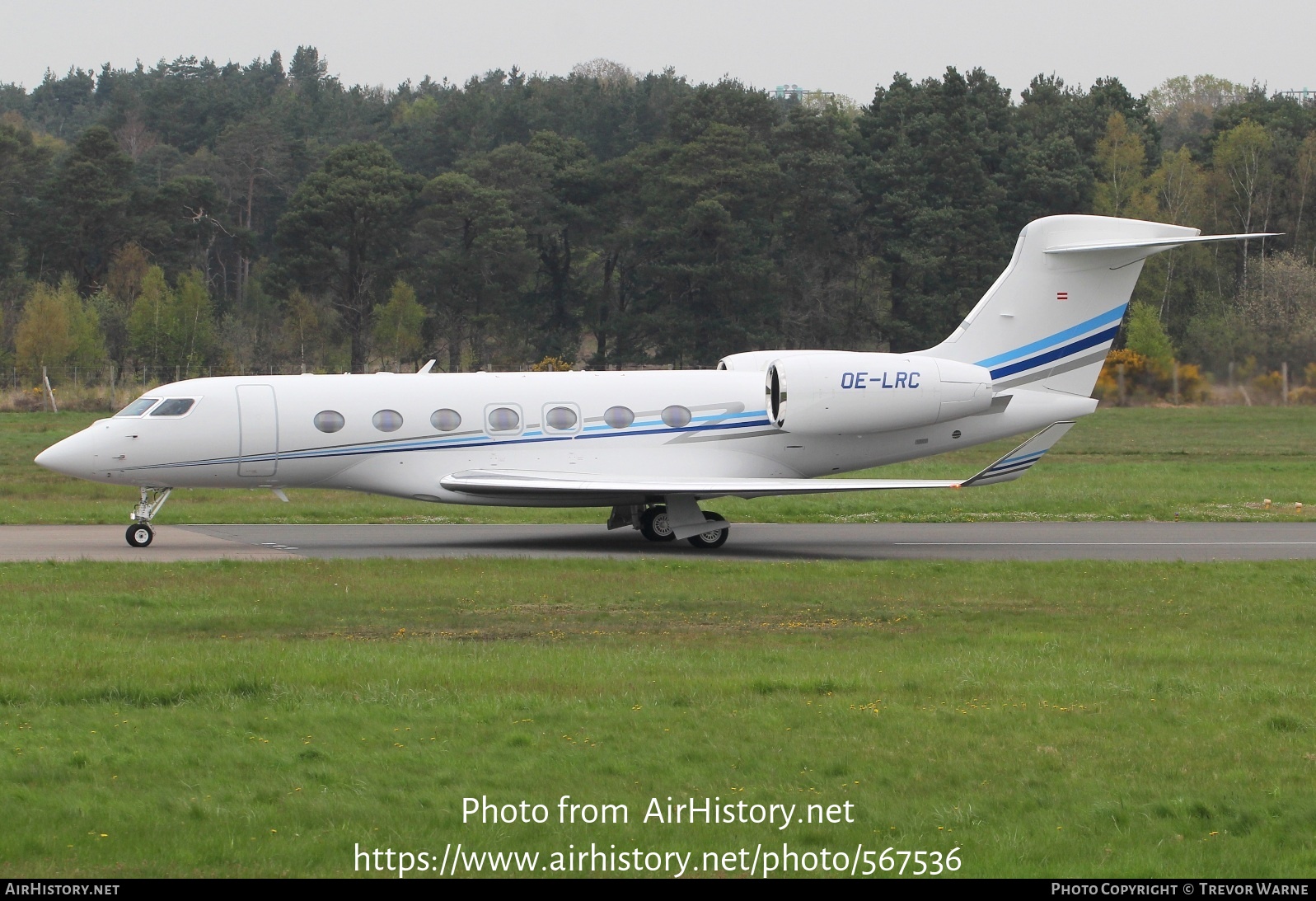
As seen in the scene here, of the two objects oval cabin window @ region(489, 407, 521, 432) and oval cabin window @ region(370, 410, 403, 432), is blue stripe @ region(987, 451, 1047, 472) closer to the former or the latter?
oval cabin window @ region(489, 407, 521, 432)

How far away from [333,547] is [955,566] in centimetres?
912

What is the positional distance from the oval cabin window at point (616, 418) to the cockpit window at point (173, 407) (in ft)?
19.8

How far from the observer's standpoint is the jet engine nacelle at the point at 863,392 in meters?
22.3

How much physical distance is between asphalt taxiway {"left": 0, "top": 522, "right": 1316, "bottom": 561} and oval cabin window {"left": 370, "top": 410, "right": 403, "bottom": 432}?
1791 mm

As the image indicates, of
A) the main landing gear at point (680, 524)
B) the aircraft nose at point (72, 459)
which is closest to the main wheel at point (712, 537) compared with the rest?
the main landing gear at point (680, 524)

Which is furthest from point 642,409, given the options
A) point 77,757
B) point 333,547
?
point 77,757

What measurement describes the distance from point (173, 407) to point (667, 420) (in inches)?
285

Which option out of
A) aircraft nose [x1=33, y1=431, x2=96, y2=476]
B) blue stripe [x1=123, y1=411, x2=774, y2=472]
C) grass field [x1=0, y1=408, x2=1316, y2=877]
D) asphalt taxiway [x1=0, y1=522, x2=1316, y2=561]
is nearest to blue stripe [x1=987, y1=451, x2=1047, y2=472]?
asphalt taxiway [x1=0, y1=522, x2=1316, y2=561]

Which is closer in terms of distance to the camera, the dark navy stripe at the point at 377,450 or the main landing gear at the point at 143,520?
the dark navy stripe at the point at 377,450

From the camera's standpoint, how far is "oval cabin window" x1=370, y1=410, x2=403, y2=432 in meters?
21.7

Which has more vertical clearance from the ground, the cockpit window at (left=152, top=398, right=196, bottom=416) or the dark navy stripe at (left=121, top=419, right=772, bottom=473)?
the cockpit window at (left=152, top=398, right=196, bottom=416)

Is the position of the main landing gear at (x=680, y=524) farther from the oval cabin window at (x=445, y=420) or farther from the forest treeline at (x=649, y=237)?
the forest treeline at (x=649, y=237)

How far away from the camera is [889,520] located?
27.3 metres

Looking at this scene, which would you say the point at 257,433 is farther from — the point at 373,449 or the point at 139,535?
the point at 139,535
